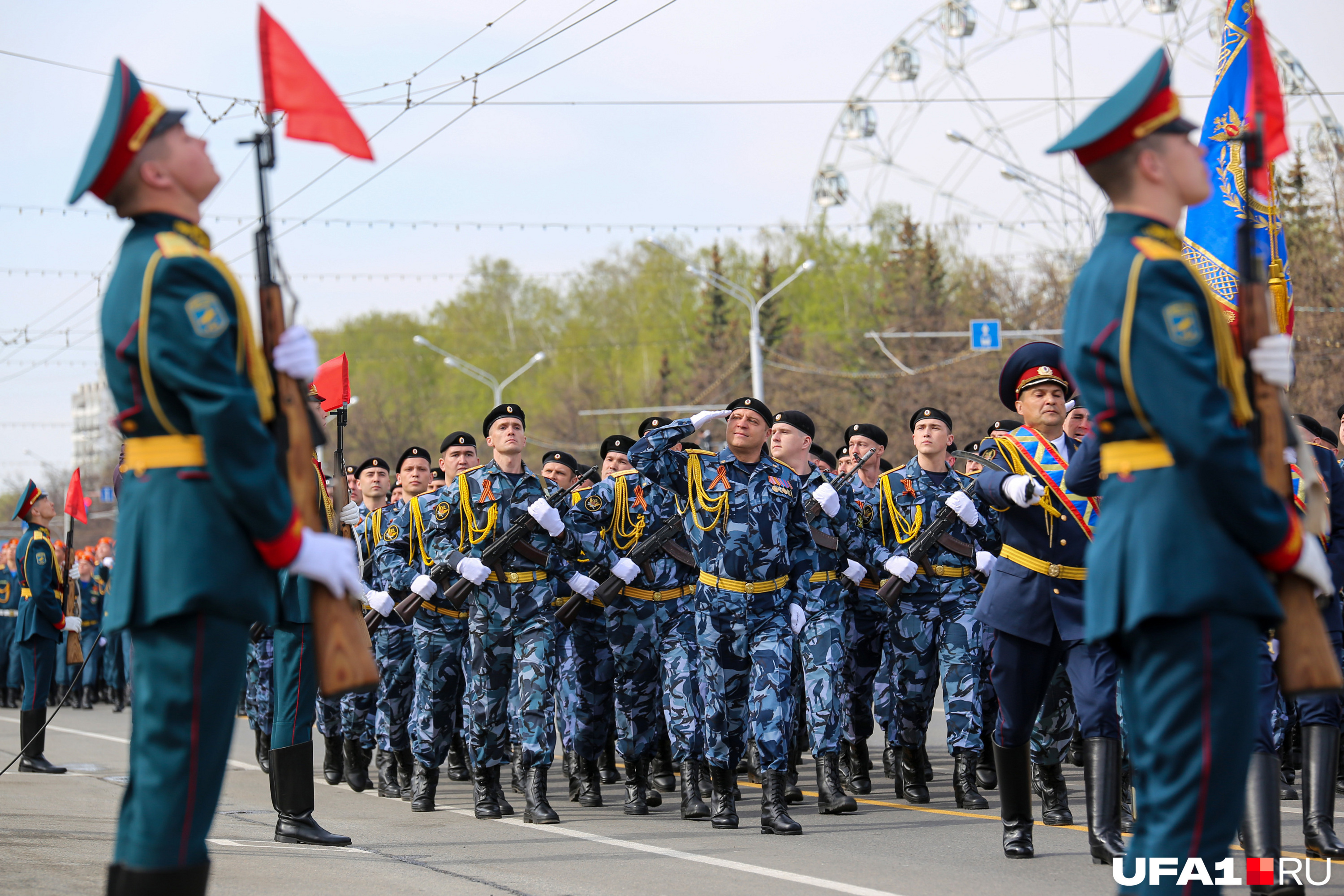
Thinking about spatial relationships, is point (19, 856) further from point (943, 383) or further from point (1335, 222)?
point (943, 383)

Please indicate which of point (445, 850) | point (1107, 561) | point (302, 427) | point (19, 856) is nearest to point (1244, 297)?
point (1107, 561)

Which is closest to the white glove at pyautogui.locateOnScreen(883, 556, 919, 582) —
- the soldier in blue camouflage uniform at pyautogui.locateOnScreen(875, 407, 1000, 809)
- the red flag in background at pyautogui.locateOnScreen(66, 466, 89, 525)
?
the soldier in blue camouflage uniform at pyautogui.locateOnScreen(875, 407, 1000, 809)

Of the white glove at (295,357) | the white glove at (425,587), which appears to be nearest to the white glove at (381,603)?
the white glove at (425,587)

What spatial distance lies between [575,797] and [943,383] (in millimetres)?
31717

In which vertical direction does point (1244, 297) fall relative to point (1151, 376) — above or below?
above

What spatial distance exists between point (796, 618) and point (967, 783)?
148cm

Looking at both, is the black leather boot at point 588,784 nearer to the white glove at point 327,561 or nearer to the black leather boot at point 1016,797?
the black leather boot at point 1016,797

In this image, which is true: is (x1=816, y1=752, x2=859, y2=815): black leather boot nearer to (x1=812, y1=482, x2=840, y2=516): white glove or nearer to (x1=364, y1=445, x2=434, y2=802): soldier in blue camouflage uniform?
(x1=812, y1=482, x2=840, y2=516): white glove

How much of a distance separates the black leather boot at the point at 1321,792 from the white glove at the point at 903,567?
10.4 ft

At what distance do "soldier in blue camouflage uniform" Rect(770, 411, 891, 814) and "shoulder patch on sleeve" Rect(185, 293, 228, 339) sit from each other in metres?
4.96

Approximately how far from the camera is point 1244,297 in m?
3.86

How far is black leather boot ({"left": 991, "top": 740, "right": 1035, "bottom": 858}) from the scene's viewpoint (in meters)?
6.67

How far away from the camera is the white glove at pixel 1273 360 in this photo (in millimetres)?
3732

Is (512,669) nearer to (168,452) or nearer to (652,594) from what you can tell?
(652,594)
